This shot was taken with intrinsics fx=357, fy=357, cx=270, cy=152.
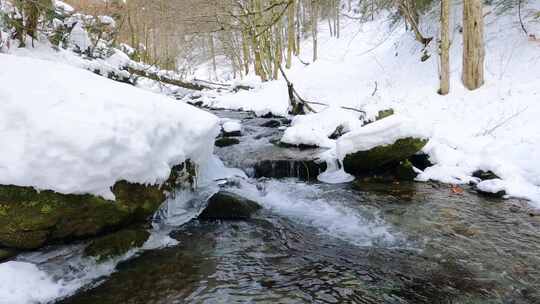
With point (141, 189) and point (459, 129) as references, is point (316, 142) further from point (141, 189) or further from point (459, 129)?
point (141, 189)

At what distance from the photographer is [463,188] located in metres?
5.66

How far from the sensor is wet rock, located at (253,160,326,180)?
687cm

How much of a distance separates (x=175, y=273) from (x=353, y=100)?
31.9ft

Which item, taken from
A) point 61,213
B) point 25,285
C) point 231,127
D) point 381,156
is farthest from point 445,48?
point 25,285

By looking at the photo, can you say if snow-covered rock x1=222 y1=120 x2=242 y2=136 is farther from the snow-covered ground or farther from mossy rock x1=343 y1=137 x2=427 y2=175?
mossy rock x1=343 y1=137 x2=427 y2=175

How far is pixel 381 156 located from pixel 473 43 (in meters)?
4.61

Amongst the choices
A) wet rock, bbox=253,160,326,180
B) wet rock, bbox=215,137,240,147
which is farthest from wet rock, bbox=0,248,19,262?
wet rock, bbox=215,137,240,147

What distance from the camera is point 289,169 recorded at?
22.7 feet

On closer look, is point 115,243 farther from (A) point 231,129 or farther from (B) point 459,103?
(B) point 459,103

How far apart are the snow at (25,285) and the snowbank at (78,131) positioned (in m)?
0.72

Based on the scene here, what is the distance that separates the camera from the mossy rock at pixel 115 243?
3.62 m

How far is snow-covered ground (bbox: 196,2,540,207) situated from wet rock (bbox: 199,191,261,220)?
323cm

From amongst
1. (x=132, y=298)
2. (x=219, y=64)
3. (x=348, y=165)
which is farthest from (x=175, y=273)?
(x=219, y=64)

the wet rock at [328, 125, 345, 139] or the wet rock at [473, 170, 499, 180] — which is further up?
the wet rock at [328, 125, 345, 139]
